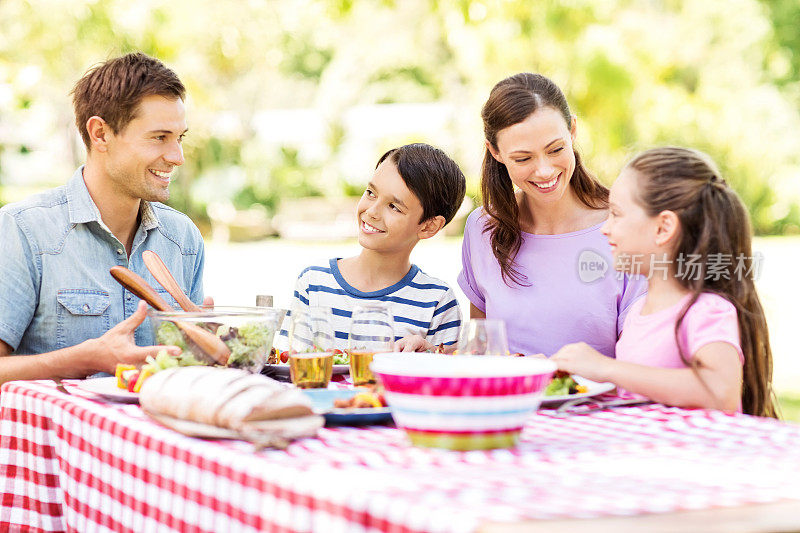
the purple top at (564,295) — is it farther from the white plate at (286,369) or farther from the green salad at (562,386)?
the green salad at (562,386)

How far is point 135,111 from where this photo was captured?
3008 mm

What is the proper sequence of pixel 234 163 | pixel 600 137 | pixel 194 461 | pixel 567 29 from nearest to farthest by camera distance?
pixel 194 461, pixel 567 29, pixel 600 137, pixel 234 163

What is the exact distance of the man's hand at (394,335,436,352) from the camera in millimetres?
2449

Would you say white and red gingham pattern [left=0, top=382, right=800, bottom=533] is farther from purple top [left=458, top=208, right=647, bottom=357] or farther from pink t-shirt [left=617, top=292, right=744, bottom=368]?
purple top [left=458, top=208, right=647, bottom=357]

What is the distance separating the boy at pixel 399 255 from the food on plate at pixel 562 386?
117 centimetres

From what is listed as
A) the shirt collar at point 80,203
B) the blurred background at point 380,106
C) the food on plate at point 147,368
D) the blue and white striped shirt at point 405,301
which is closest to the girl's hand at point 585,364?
the food on plate at point 147,368

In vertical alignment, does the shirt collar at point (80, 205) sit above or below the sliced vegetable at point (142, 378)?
above

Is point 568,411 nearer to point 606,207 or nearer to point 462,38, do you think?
point 606,207

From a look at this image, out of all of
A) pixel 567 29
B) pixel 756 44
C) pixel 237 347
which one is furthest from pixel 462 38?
pixel 237 347

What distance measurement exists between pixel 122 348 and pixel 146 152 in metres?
0.95

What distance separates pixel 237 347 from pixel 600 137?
56.0 ft

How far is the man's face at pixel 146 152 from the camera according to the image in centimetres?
299

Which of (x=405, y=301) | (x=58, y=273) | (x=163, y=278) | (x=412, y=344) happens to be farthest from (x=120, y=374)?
(x=405, y=301)

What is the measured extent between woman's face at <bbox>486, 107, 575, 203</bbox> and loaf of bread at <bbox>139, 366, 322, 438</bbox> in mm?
1485
